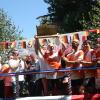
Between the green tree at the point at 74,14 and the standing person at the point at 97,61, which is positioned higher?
the green tree at the point at 74,14

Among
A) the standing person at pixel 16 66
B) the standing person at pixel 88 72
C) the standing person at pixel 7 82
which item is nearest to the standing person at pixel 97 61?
the standing person at pixel 88 72

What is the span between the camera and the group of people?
11.1m

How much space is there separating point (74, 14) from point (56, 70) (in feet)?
61.8

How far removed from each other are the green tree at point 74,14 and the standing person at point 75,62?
15.9m

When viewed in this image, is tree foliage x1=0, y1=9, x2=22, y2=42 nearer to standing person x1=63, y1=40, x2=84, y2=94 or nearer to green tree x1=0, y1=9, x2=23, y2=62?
green tree x1=0, y1=9, x2=23, y2=62

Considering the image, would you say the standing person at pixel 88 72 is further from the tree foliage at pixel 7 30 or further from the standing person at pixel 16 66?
the tree foliage at pixel 7 30

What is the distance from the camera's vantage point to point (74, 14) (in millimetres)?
29906

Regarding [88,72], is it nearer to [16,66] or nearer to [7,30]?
[16,66]

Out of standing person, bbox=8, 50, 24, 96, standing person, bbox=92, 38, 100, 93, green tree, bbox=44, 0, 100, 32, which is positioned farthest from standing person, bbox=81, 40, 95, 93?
green tree, bbox=44, 0, 100, 32

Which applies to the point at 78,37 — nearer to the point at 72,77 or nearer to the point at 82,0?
the point at 72,77

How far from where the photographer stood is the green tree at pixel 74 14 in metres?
28.8

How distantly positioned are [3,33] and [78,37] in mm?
21087

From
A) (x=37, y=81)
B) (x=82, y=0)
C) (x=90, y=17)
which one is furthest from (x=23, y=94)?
(x=82, y=0)

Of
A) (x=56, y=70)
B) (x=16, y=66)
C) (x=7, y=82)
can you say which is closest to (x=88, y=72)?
(x=56, y=70)
